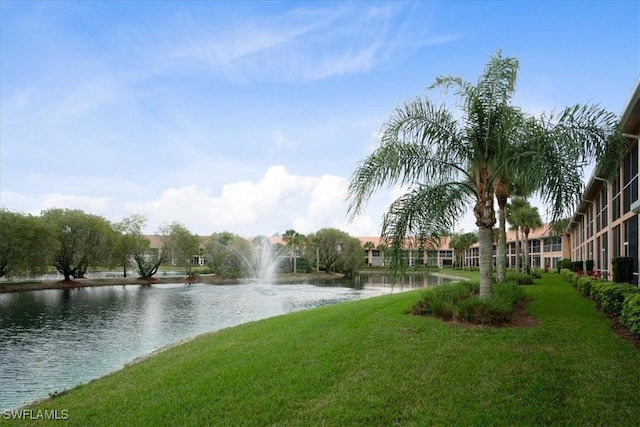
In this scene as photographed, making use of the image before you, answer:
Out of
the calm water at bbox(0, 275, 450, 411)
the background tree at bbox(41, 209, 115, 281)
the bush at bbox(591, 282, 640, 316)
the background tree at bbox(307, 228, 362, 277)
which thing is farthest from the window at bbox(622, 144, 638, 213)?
the background tree at bbox(307, 228, 362, 277)

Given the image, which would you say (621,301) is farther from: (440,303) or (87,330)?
(87,330)

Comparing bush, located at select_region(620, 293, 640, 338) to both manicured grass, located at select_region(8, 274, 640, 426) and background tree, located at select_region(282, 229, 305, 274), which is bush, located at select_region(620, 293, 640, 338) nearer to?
manicured grass, located at select_region(8, 274, 640, 426)

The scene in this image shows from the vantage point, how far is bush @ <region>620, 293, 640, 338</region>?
26.3ft

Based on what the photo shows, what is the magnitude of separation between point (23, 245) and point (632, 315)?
39808 mm

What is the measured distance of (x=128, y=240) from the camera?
4938 centimetres

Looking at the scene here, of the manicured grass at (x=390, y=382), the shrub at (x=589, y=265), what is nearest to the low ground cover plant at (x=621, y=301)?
the manicured grass at (x=390, y=382)

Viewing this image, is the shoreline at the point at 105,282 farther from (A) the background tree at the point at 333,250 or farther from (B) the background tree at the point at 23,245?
(A) the background tree at the point at 333,250

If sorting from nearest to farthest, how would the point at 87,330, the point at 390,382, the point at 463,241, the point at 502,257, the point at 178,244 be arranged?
the point at 390,382
the point at 87,330
the point at 502,257
the point at 178,244
the point at 463,241

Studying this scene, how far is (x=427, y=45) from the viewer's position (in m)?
14.4

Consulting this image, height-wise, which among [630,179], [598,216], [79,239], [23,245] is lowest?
[23,245]

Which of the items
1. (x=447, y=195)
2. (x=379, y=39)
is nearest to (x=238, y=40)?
(x=379, y=39)

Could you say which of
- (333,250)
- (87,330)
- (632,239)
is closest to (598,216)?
(632,239)

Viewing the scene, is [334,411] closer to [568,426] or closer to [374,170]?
[568,426]

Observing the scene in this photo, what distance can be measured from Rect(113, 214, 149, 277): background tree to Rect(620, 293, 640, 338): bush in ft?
153
